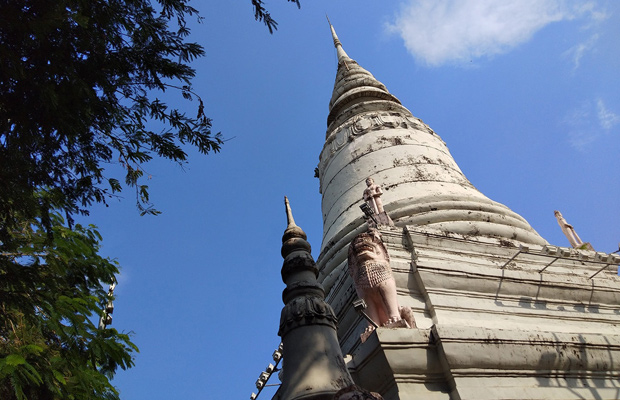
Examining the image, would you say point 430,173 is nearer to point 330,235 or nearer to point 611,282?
point 330,235

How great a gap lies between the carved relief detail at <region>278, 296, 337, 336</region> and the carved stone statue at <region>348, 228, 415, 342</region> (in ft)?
7.32

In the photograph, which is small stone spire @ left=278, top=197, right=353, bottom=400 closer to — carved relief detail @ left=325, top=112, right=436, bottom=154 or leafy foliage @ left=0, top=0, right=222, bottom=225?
leafy foliage @ left=0, top=0, right=222, bottom=225

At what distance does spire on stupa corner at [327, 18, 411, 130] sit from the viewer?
1238cm

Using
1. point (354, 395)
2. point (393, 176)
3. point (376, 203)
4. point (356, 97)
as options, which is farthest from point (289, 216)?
point (356, 97)

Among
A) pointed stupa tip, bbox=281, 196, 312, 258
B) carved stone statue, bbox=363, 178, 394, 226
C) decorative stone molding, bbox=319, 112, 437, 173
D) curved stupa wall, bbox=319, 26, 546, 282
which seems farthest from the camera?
decorative stone molding, bbox=319, 112, 437, 173

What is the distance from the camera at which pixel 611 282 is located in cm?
711

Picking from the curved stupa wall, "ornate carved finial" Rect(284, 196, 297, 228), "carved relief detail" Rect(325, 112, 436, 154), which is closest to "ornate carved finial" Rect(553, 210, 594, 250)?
the curved stupa wall

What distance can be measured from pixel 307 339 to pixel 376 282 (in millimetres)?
2746

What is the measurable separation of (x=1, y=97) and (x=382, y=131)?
7.97 m

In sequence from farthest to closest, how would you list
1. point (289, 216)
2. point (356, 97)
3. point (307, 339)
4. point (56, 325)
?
point (356, 97), point (56, 325), point (289, 216), point (307, 339)

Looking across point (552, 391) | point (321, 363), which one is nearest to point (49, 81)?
point (321, 363)

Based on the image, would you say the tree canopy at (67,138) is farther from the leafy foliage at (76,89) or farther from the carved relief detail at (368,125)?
the carved relief detail at (368,125)

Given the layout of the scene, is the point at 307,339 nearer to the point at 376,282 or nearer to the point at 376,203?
the point at 376,282

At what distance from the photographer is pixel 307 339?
2.81 meters
